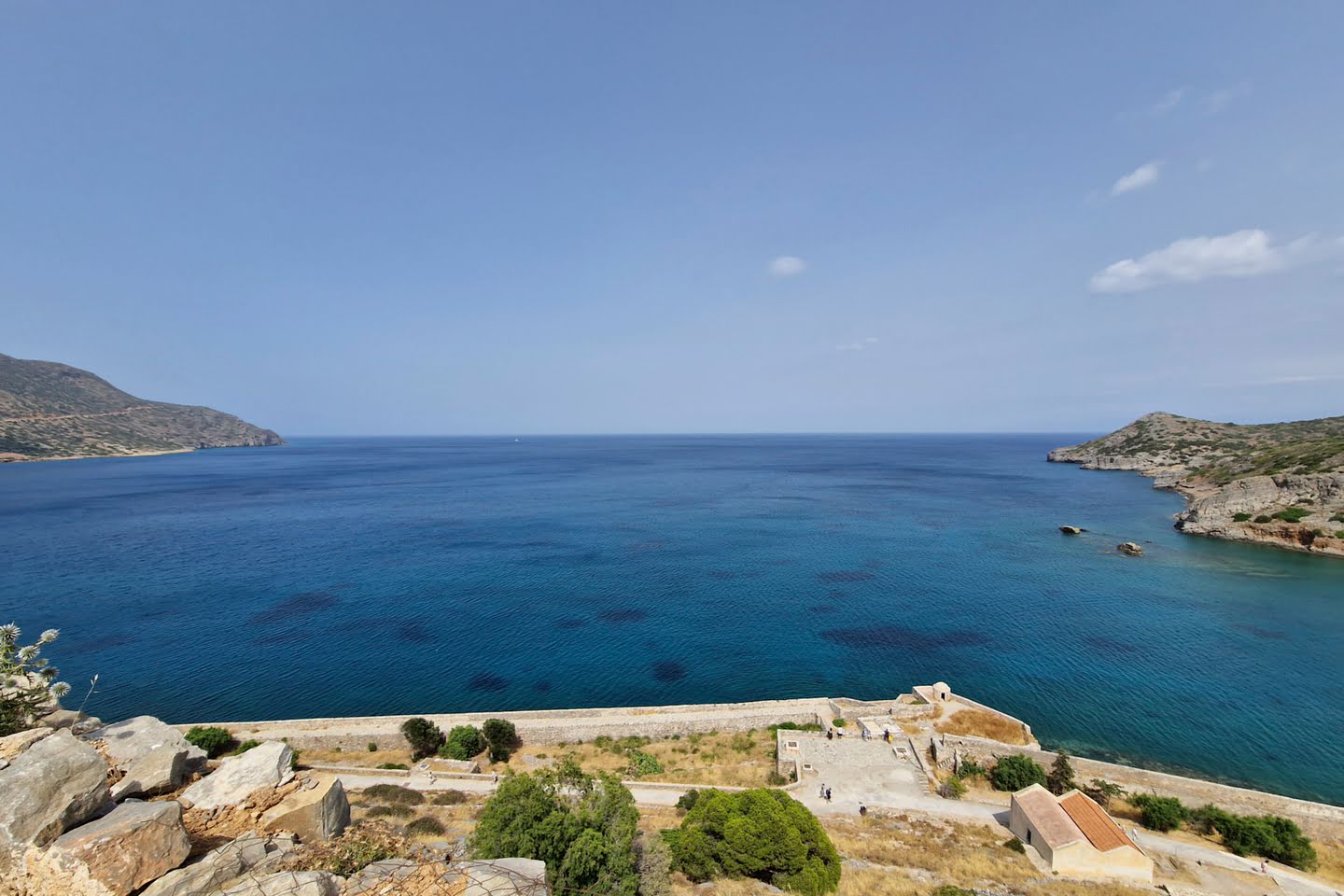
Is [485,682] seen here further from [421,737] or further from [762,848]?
[762,848]

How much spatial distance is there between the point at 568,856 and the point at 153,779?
972 cm

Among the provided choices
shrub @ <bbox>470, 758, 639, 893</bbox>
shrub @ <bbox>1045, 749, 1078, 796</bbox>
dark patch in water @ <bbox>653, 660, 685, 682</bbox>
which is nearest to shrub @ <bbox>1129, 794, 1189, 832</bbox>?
shrub @ <bbox>1045, 749, 1078, 796</bbox>

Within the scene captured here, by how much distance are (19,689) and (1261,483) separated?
382ft

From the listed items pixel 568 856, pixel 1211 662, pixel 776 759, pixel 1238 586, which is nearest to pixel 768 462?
pixel 1238 586

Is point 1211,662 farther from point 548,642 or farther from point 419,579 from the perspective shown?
point 419,579

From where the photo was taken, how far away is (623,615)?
45.1m

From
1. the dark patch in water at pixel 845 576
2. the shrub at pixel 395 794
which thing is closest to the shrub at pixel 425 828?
the shrub at pixel 395 794

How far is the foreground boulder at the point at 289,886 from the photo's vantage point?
7734 mm

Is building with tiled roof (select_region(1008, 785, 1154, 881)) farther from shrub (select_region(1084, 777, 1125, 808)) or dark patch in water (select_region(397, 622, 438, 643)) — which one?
dark patch in water (select_region(397, 622, 438, 643))

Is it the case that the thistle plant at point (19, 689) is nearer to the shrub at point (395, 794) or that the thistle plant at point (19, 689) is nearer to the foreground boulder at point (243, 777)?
the foreground boulder at point (243, 777)

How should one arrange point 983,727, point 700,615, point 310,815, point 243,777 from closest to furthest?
point 310,815, point 243,777, point 983,727, point 700,615

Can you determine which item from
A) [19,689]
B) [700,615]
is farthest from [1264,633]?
[19,689]

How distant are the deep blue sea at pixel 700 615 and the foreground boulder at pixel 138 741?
1772 centimetres

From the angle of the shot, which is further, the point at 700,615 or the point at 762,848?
the point at 700,615
